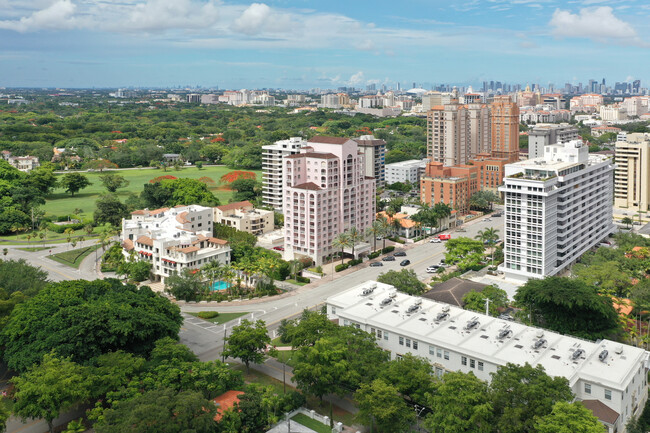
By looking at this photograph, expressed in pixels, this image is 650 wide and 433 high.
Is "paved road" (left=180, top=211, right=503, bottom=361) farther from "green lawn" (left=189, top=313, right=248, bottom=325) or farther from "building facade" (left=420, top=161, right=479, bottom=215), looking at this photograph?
"building facade" (left=420, top=161, right=479, bottom=215)

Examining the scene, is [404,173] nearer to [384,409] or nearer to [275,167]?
[275,167]

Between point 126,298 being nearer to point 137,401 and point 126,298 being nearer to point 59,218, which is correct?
point 137,401

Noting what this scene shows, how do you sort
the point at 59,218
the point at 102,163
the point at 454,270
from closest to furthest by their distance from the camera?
the point at 454,270, the point at 59,218, the point at 102,163

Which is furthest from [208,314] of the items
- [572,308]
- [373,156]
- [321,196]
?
[373,156]

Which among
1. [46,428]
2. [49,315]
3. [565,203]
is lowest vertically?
[46,428]

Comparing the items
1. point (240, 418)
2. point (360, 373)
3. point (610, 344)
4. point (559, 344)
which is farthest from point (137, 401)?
point (610, 344)
